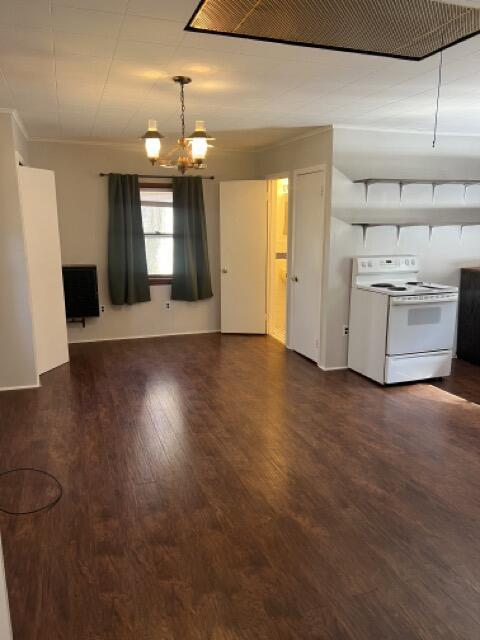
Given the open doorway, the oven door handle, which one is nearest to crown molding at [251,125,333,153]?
the open doorway

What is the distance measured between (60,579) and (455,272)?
199 inches

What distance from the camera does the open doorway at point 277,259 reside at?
6.18 m

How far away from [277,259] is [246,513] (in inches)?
171

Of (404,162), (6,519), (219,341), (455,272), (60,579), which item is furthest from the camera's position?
(219,341)

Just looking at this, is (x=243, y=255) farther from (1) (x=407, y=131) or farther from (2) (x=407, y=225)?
(1) (x=407, y=131)

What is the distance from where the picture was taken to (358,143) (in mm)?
4652

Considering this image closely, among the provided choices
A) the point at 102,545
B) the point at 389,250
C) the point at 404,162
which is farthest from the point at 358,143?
the point at 102,545

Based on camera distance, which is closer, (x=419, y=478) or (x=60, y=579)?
(x=60, y=579)

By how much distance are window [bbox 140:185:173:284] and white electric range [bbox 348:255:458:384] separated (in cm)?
271

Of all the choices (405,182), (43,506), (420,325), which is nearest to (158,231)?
(405,182)

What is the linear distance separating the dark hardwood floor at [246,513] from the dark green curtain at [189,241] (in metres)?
2.15

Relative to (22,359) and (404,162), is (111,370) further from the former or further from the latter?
(404,162)

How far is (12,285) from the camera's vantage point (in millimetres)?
4270

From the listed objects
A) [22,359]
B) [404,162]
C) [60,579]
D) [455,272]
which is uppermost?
[404,162]
